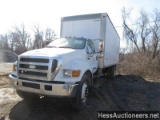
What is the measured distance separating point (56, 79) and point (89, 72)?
1.52 meters

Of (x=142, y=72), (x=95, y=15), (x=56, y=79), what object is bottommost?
(x=142, y=72)

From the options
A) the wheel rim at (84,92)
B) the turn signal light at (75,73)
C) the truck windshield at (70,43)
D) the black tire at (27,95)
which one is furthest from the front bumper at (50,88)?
the truck windshield at (70,43)

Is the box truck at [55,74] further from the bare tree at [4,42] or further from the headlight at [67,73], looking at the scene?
the bare tree at [4,42]

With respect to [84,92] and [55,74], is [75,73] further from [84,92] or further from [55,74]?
[84,92]

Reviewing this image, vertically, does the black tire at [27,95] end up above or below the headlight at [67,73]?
below

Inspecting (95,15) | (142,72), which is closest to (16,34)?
(142,72)

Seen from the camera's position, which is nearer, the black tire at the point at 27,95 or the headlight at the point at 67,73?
the headlight at the point at 67,73

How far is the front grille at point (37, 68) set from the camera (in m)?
5.10

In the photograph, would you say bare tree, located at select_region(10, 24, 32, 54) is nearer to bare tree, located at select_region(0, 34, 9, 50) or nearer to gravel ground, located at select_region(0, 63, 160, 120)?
bare tree, located at select_region(0, 34, 9, 50)

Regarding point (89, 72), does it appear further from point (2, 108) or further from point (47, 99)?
point (2, 108)

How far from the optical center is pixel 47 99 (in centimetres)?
655

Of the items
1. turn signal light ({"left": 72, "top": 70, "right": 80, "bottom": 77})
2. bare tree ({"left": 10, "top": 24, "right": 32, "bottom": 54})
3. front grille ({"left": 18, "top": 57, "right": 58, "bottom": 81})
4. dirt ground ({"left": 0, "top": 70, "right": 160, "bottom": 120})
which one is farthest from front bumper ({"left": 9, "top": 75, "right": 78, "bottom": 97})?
bare tree ({"left": 10, "top": 24, "right": 32, "bottom": 54})

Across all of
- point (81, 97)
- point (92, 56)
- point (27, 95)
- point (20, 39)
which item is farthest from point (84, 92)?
point (20, 39)

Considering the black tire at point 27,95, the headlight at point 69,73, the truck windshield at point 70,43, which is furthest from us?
the truck windshield at point 70,43
